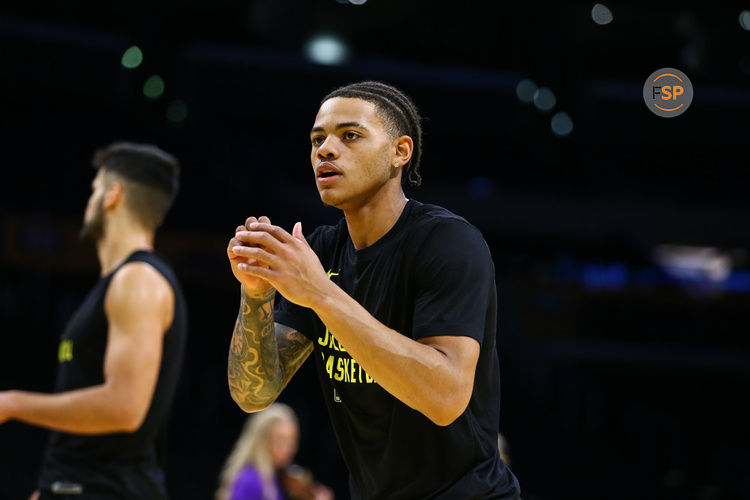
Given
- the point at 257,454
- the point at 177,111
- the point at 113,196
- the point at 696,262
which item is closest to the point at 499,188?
the point at 696,262

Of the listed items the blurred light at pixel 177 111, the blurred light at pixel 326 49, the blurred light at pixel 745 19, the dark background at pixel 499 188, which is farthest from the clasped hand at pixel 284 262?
the blurred light at pixel 177 111

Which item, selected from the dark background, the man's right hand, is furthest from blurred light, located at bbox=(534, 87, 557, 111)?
the man's right hand

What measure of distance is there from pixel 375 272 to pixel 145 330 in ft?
3.76

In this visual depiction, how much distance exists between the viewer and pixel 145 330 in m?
3.10

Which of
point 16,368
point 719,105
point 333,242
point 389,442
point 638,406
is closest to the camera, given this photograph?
point 389,442

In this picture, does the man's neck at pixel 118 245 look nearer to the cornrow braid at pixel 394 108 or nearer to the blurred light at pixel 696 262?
the cornrow braid at pixel 394 108

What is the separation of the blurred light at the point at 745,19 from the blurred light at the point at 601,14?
2172mm

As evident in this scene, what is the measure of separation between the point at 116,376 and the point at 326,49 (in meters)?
13.0

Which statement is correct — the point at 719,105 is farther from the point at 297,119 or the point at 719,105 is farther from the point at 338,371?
the point at 338,371

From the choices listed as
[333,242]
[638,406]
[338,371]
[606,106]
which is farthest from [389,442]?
[606,106]

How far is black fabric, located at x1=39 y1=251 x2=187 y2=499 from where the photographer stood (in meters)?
3.05

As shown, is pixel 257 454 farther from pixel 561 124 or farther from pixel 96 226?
pixel 561 124

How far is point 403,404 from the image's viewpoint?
7.20ft

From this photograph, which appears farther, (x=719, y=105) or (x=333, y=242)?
(x=719, y=105)
